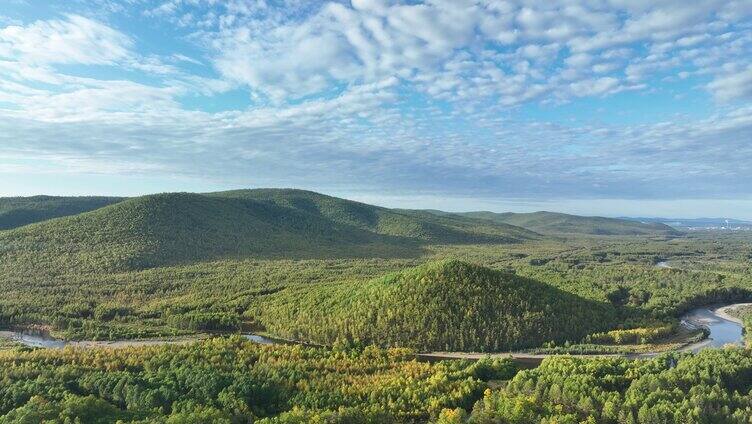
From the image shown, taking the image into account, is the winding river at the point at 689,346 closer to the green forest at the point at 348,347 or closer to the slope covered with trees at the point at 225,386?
the green forest at the point at 348,347

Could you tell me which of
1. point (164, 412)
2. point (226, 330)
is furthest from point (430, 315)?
point (164, 412)

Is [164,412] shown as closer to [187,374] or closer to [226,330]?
[187,374]

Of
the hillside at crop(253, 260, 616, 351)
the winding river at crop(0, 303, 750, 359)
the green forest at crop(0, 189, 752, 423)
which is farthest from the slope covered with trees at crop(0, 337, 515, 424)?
the hillside at crop(253, 260, 616, 351)

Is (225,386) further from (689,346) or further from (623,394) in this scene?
(689,346)

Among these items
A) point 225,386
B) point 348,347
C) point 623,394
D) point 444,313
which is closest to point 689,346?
point 623,394

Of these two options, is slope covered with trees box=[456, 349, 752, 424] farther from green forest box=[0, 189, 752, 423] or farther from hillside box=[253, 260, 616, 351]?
hillside box=[253, 260, 616, 351]

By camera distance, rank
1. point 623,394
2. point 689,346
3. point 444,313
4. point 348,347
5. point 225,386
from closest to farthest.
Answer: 1. point 225,386
2. point 623,394
3. point 348,347
4. point 689,346
5. point 444,313
